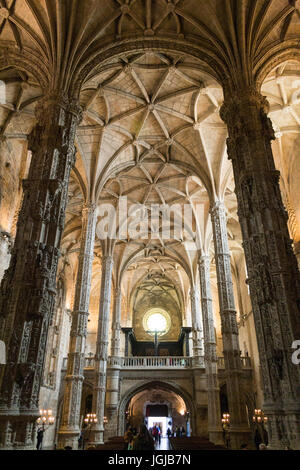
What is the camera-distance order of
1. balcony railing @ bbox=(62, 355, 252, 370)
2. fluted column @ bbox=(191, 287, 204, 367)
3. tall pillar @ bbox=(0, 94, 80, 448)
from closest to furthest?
tall pillar @ bbox=(0, 94, 80, 448)
balcony railing @ bbox=(62, 355, 252, 370)
fluted column @ bbox=(191, 287, 204, 367)

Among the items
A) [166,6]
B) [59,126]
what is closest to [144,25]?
[166,6]

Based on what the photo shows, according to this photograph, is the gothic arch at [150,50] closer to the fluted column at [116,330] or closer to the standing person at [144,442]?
the standing person at [144,442]

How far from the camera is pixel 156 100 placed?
715 inches

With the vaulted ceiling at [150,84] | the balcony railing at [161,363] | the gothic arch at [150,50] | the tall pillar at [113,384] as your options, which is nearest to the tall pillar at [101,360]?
the tall pillar at [113,384]

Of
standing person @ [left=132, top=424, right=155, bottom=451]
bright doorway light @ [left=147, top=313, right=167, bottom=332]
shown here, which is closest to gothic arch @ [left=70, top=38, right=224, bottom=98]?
standing person @ [left=132, top=424, right=155, bottom=451]

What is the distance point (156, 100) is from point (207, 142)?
3.76m

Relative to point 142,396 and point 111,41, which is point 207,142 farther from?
point 142,396

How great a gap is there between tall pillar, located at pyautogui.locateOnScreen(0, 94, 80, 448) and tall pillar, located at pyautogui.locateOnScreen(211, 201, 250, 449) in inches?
343

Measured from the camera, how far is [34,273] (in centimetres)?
902

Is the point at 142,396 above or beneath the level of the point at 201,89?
beneath

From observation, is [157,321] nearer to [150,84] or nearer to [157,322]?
[157,322]

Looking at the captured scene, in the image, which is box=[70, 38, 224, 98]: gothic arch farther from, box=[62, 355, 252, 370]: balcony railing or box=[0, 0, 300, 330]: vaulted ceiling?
box=[62, 355, 252, 370]: balcony railing

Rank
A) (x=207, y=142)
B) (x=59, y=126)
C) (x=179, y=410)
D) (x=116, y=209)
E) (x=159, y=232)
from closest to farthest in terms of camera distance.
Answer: (x=59, y=126) < (x=207, y=142) < (x=116, y=209) < (x=159, y=232) < (x=179, y=410)

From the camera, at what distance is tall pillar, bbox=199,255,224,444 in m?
18.4
